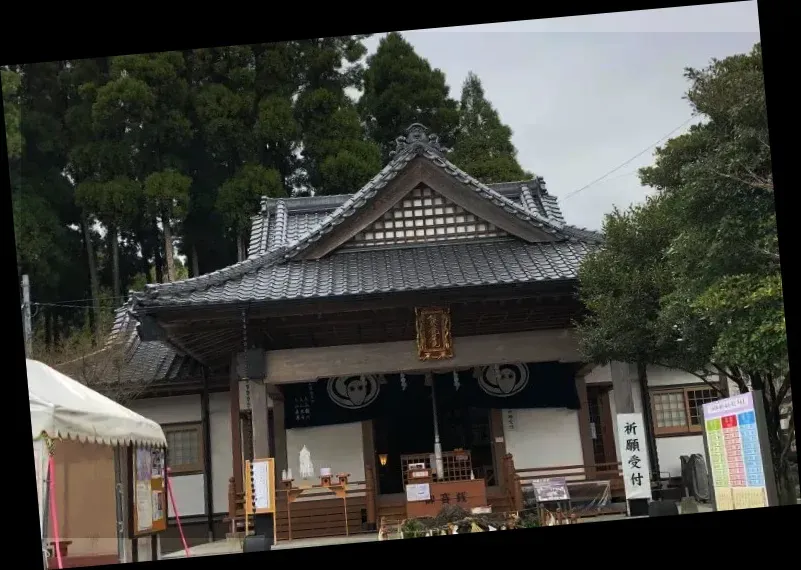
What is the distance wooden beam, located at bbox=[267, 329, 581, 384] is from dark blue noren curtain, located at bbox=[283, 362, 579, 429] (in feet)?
4.31

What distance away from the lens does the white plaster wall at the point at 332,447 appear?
37.9ft

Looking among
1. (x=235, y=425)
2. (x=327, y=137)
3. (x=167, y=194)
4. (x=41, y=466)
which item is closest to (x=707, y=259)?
(x=41, y=466)

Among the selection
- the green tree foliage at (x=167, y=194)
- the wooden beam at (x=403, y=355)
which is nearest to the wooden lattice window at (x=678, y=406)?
the wooden beam at (x=403, y=355)

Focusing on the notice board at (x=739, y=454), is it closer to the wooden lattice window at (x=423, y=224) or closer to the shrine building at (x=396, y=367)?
the shrine building at (x=396, y=367)

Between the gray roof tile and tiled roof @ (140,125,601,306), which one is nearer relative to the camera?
tiled roof @ (140,125,601,306)

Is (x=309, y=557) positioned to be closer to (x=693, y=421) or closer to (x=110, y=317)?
(x=693, y=421)

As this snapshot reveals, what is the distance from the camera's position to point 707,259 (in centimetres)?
786

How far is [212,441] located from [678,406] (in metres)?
6.84

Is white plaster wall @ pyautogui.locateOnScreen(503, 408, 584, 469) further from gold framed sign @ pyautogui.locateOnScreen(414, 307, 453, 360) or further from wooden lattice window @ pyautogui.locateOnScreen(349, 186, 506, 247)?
wooden lattice window @ pyautogui.locateOnScreen(349, 186, 506, 247)

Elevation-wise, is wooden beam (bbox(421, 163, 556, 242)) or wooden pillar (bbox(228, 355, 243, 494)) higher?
wooden beam (bbox(421, 163, 556, 242))

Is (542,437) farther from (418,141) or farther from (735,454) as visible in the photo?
(735,454)

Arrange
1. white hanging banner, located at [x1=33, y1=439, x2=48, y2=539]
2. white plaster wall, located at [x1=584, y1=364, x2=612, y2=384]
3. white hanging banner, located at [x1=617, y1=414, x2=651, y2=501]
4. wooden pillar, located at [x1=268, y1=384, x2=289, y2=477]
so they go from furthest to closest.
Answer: white plaster wall, located at [x1=584, y1=364, x2=612, y2=384]
wooden pillar, located at [x1=268, y1=384, x2=289, y2=477]
white hanging banner, located at [x1=617, y1=414, x2=651, y2=501]
white hanging banner, located at [x1=33, y1=439, x2=48, y2=539]

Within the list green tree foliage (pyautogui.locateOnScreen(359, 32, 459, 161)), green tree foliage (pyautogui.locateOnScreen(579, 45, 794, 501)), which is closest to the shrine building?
green tree foliage (pyautogui.locateOnScreen(579, 45, 794, 501))

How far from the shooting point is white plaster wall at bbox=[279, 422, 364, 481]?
11.6m
